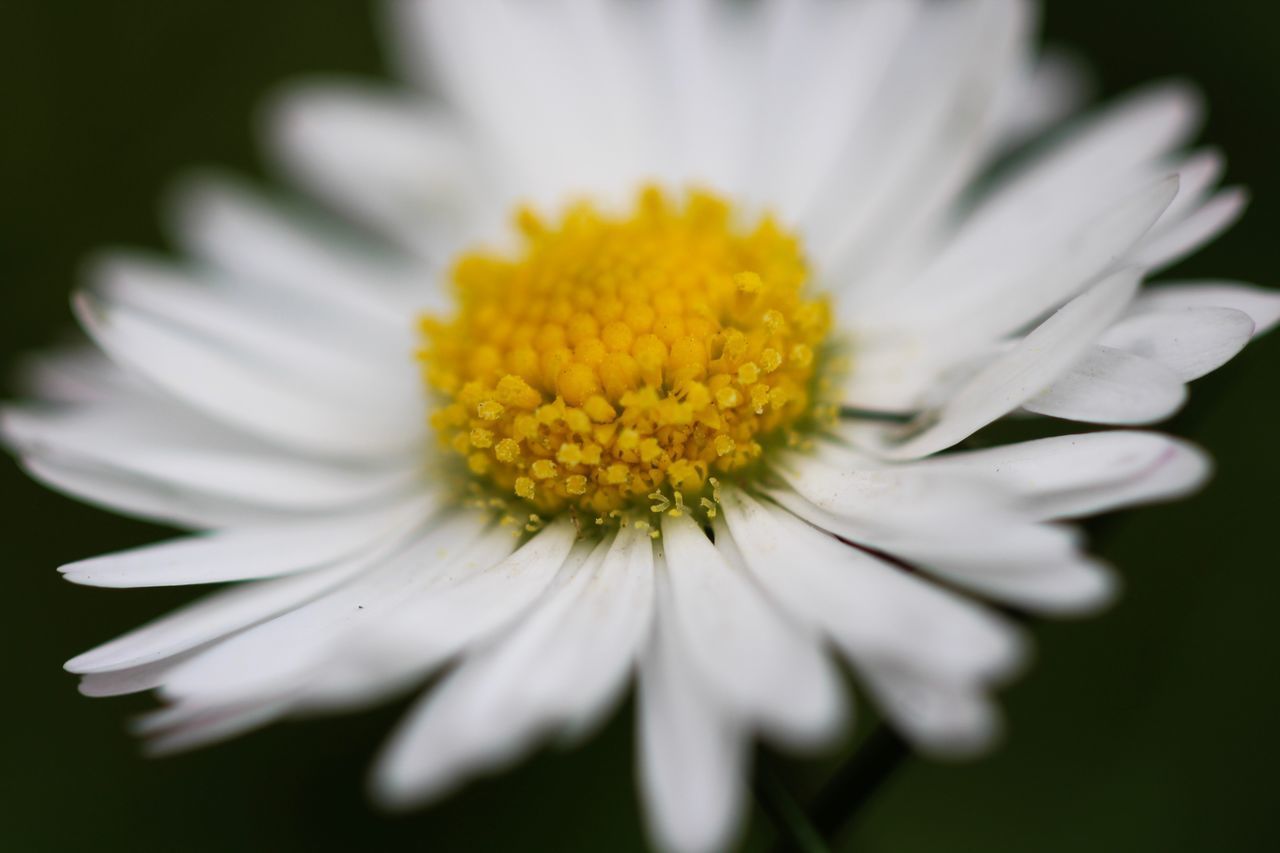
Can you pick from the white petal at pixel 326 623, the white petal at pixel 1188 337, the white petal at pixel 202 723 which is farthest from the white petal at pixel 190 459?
the white petal at pixel 1188 337

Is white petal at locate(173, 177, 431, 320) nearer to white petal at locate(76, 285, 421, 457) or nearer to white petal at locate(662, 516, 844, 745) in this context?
white petal at locate(76, 285, 421, 457)

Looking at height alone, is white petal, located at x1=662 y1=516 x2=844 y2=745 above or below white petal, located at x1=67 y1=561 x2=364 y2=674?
below

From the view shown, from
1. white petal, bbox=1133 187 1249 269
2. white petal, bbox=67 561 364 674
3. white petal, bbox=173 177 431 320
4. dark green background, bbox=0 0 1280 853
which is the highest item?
white petal, bbox=173 177 431 320

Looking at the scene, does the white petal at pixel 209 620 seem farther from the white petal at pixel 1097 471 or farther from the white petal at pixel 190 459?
the white petal at pixel 1097 471

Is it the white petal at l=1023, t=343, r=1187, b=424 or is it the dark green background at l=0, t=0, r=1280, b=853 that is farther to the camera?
the dark green background at l=0, t=0, r=1280, b=853

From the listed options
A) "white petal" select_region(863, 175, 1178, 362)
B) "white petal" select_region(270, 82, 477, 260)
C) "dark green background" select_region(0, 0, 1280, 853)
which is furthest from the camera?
"white petal" select_region(270, 82, 477, 260)

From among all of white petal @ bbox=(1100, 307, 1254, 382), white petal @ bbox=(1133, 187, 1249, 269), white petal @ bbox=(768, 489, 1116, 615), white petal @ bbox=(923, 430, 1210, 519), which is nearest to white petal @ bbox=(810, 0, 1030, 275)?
white petal @ bbox=(1133, 187, 1249, 269)
